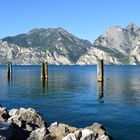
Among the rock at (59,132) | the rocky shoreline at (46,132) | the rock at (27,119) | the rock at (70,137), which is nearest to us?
the rock at (70,137)

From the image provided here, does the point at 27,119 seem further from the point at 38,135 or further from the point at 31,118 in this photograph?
the point at 38,135

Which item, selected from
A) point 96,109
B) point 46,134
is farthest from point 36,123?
point 96,109

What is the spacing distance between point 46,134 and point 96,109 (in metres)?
23.2

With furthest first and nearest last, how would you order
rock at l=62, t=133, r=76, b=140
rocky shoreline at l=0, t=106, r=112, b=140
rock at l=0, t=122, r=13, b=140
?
1. rocky shoreline at l=0, t=106, r=112, b=140
2. rock at l=62, t=133, r=76, b=140
3. rock at l=0, t=122, r=13, b=140

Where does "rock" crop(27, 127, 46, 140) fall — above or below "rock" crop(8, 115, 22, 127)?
below

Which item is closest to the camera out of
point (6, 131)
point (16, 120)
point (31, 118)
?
point (6, 131)

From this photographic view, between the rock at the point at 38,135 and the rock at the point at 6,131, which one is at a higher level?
the rock at the point at 6,131

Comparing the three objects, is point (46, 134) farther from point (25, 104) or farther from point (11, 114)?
point (25, 104)

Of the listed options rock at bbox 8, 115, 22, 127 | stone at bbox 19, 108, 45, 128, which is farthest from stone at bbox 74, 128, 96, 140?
stone at bbox 19, 108, 45, 128

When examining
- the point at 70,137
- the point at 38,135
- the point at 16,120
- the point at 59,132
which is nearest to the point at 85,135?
the point at 70,137

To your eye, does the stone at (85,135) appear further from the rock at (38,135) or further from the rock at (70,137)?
the rock at (38,135)

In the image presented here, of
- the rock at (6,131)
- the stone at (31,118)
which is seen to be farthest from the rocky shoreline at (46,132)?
the stone at (31,118)

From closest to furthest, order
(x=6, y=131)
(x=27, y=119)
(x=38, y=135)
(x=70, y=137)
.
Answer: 1. (x=70, y=137)
2. (x=6, y=131)
3. (x=38, y=135)
4. (x=27, y=119)

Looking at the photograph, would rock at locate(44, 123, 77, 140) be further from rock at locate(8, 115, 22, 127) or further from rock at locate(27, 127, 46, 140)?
rock at locate(8, 115, 22, 127)
